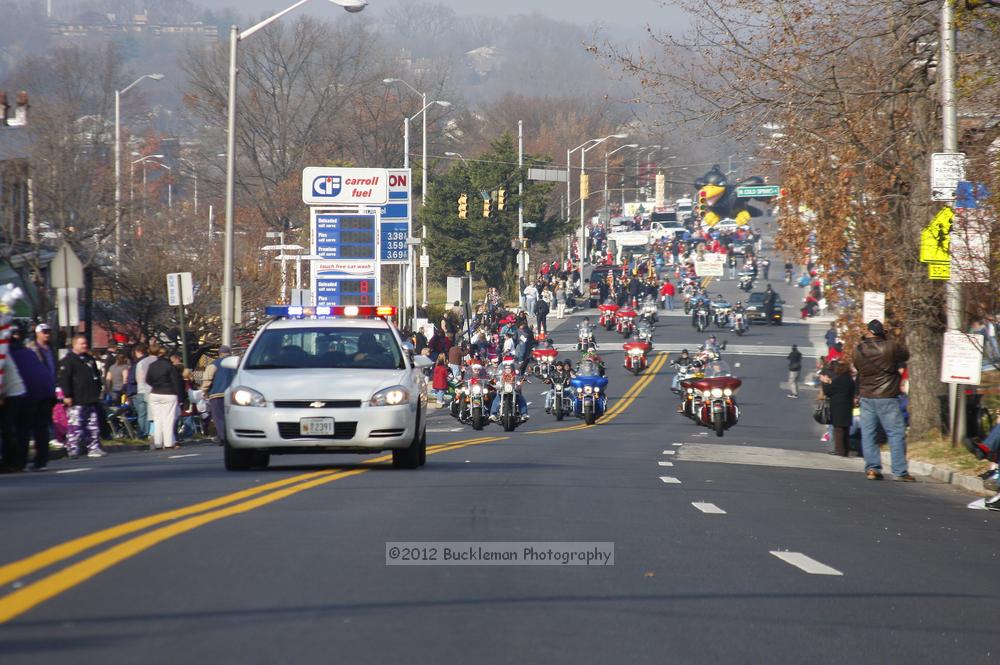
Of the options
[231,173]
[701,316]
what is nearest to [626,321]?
[701,316]

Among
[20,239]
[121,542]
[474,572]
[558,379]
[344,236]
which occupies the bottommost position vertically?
[558,379]

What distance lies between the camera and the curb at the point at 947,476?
719 inches

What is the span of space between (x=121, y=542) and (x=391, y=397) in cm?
616

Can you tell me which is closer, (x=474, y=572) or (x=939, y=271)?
(x=474, y=572)

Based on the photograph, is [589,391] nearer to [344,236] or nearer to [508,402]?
[508,402]

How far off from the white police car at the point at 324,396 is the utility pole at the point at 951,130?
9057mm

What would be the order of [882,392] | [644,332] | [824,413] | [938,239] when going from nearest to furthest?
[882,392] → [938,239] → [824,413] → [644,332]

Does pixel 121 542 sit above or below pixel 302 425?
below

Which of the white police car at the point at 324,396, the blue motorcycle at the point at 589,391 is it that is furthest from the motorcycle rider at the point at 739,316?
the white police car at the point at 324,396

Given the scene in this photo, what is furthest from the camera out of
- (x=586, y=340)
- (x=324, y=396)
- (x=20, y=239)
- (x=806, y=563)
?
(x=586, y=340)

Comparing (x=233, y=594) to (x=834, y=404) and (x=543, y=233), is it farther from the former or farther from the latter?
(x=543, y=233)

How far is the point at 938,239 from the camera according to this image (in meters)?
21.1

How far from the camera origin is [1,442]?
16578mm

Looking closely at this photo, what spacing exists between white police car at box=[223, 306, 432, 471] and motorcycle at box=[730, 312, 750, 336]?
2260 inches
